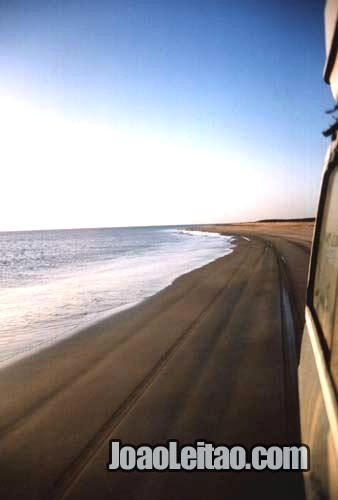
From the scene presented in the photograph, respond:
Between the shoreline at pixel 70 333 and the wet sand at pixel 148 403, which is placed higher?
the wet sand at pixel 148 403

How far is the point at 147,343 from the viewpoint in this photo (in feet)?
20.0

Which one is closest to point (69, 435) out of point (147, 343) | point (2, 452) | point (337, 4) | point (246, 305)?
point (2, 452)

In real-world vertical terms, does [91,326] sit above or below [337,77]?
below

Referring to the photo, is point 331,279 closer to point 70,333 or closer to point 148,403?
point 148,403

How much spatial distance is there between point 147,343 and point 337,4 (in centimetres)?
573

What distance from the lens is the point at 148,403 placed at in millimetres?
3789

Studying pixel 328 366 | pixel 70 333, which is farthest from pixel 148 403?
pixel 70 333

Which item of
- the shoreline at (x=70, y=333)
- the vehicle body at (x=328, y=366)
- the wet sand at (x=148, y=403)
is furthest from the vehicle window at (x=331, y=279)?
the shoreline at (x=70, y=333)

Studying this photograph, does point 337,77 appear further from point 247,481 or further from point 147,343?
point 147,343

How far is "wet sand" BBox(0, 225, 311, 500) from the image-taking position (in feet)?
8.36

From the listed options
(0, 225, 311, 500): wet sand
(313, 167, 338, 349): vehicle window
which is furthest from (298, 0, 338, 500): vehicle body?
(0, 225, 311, 500): wet sand

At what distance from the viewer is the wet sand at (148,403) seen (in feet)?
8.36

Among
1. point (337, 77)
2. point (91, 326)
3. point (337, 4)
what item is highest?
point (337, 4)

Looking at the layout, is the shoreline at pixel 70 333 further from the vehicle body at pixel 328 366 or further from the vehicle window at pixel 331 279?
the vehicle window at pixel 331 279
